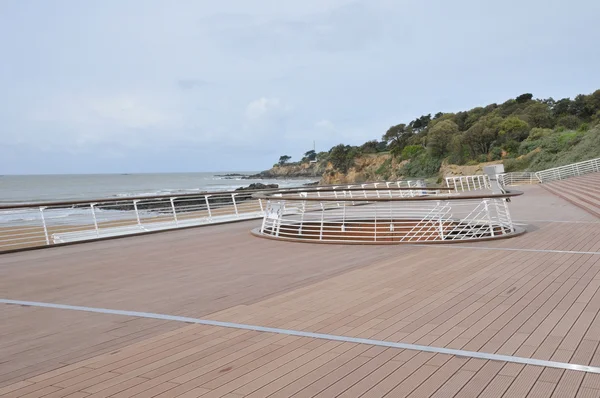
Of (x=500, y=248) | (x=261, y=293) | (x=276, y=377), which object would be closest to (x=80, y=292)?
(x=261, y=293)

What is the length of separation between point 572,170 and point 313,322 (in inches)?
1225

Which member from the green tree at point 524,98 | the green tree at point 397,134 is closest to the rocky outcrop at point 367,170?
the green tree at point 397,134

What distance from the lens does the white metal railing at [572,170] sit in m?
29.2

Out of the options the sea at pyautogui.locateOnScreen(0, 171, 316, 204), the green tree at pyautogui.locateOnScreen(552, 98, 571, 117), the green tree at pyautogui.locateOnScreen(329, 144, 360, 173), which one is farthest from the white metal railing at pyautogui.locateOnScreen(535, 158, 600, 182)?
the green tree at pyautogui.locateOnScreen(329, 144, 360, 173)

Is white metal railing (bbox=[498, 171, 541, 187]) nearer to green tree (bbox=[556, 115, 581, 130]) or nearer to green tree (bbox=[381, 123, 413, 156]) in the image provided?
green tree (bbox=[556, 115, 581, 130])

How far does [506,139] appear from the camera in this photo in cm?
5147

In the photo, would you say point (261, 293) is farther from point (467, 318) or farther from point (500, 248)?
point (500, 248)

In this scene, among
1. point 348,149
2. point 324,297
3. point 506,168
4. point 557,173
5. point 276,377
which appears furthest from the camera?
point 348,149

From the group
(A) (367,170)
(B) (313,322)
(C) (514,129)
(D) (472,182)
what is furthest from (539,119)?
(B) (313,322)

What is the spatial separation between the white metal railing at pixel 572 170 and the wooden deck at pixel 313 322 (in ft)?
81.8

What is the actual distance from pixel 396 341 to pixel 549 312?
1.47 m

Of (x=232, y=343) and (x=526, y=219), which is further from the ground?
(x=232, y=343)

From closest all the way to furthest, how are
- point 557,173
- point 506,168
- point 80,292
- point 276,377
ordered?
1. point 276,377
2. point 80,292
3. point 557,173
4. point 506,168

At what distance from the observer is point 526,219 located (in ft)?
37.4
